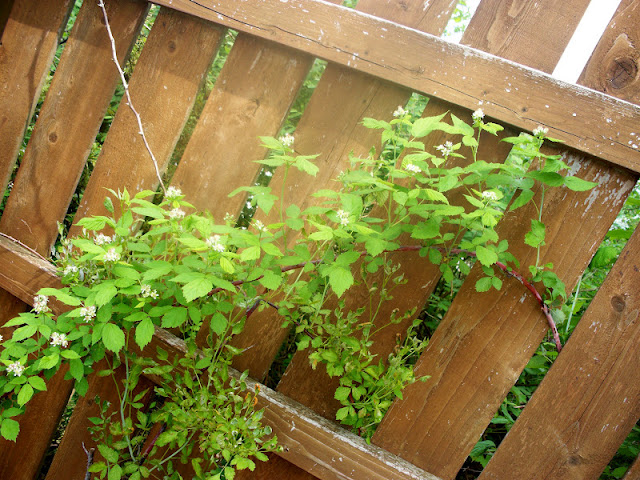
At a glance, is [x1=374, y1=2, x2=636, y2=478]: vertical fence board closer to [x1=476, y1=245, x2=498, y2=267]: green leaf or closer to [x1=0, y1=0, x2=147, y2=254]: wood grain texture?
[x1=476, y1=245, x2=498, y2=267]: green leaf

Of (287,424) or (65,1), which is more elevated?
(65,1)

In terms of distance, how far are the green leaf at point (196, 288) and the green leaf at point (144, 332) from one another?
0.25 m

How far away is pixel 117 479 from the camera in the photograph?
1533 mm

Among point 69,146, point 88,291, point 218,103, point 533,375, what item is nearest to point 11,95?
point 69,146

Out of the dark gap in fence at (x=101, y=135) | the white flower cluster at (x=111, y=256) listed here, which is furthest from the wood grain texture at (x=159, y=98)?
the white flower cluster at (x=111, y=256)

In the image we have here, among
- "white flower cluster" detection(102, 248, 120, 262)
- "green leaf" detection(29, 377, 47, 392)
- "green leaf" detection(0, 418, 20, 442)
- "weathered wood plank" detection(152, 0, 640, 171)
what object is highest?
"weathered wood plank" detection(152, 0, 640, 171)

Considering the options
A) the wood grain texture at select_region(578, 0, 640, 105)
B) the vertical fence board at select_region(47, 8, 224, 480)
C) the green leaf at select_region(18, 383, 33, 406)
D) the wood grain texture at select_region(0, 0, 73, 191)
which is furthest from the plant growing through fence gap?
the wood grain texture at select_region(0, 0, 73, 191)

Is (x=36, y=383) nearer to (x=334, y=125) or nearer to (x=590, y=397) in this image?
(x=334, y=125)

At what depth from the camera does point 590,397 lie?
153 cm

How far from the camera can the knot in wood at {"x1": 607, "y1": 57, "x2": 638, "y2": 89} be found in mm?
1454

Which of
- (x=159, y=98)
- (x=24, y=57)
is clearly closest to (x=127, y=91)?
(x=159, y=98)

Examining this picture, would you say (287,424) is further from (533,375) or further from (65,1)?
(65,1)

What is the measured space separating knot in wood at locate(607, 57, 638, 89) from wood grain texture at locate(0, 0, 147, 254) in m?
1.57

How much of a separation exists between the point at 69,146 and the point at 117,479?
1.22m
